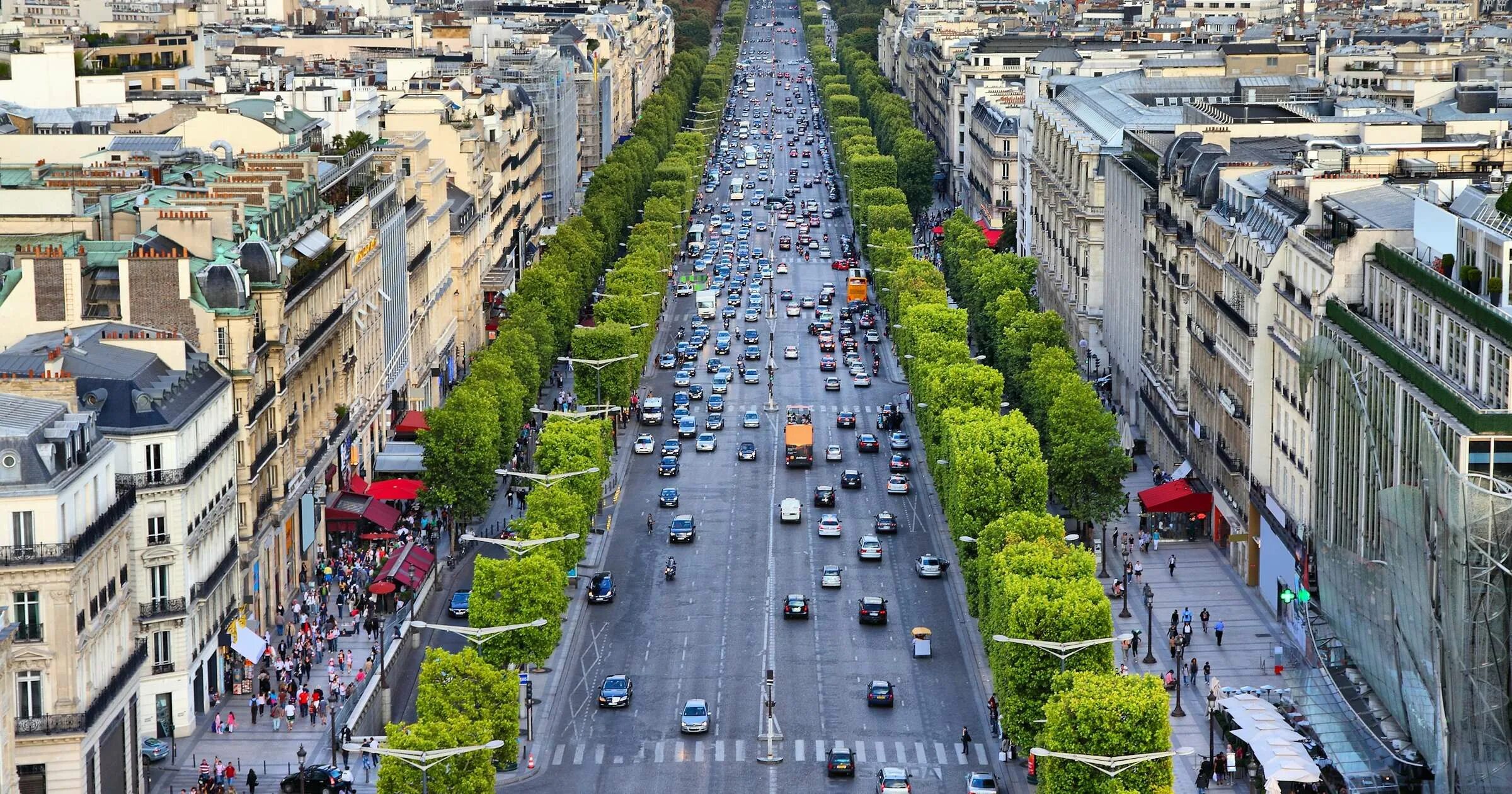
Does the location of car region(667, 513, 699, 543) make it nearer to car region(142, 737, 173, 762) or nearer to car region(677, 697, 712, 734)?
car region(677, 697, 712, 734)

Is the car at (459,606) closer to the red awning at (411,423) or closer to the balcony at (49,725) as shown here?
the red awning at (411,423)

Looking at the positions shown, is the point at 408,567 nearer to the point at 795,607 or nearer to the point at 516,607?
the point at 516,607

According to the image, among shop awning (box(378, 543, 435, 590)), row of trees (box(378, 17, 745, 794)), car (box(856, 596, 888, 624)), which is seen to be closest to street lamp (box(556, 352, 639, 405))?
row of trees (box(378, 17, 745, 794))

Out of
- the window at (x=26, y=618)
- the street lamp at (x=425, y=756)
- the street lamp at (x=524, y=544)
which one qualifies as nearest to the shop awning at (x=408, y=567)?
the street lamp at (x=524, y=544)

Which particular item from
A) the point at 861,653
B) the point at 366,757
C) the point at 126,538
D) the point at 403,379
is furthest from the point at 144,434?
the point at 403,379

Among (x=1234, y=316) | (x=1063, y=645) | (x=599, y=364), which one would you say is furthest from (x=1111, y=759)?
(x=599, y=364)
